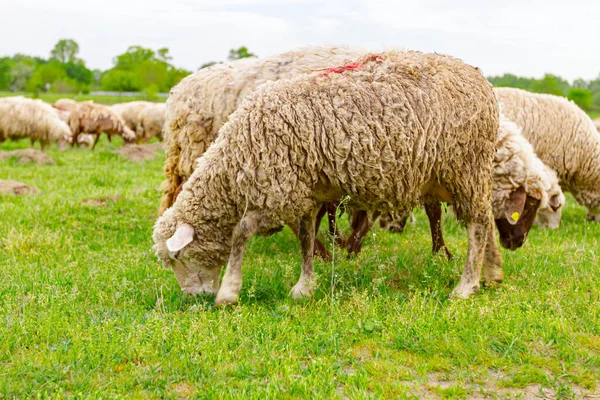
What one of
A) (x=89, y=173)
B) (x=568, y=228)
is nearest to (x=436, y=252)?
(x=568, y=228)

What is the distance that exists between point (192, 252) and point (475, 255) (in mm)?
2281

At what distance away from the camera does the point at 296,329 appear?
4180mm

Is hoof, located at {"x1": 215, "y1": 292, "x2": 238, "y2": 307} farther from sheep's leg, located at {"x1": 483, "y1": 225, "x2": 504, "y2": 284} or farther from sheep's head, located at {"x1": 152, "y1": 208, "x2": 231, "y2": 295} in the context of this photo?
sheep's leg, located at {"x1": 483, "y1": 225, "x2": 504, "y2": 284}

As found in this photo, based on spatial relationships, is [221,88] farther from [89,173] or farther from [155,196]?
[89,173]

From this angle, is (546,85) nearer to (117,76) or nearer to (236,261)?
(117,76)

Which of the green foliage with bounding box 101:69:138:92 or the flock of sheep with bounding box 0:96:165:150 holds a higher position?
the flock of sheep with bounding box 0:96:165:150

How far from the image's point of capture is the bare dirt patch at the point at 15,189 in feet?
32.4

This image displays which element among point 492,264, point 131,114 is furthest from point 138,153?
point 492,264

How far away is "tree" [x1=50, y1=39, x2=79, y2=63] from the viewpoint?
407ft

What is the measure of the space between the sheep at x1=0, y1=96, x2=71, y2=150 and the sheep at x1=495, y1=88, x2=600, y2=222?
14631mm

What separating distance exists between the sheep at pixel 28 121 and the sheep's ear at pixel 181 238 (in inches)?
628

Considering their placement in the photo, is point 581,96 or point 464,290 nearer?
point 464,290

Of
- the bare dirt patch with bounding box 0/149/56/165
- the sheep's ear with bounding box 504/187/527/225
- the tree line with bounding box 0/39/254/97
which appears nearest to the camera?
the sheep's ear with bounding box 504/187/527/225

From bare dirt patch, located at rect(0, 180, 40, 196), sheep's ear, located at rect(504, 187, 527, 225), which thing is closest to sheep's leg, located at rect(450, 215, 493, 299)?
sheep's ear, located at rect(504, 187, 527, 225)
